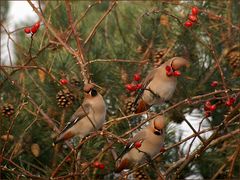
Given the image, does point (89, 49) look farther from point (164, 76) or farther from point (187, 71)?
point (164, 76)

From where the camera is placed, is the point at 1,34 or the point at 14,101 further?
the point at 1,34

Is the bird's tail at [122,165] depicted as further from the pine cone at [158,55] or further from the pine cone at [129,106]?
the pine cone at [158,55]

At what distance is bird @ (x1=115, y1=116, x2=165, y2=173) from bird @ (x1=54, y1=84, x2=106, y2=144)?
17cm

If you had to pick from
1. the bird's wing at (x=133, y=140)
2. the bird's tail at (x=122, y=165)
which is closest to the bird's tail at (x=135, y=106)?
the bird's wing at (x=133, y=140)

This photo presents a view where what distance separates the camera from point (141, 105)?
3740 millimetres

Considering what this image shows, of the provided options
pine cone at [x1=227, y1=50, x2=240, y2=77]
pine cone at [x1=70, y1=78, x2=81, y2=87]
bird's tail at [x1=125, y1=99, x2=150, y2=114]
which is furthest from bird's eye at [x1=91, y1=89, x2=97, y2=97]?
pine cone at [x1=227, y1=50, x2=240, y2=77]

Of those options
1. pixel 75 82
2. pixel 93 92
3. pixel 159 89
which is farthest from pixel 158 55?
pixel 93 92

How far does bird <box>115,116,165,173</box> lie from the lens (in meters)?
3.71

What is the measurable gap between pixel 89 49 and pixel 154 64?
0.50 meters

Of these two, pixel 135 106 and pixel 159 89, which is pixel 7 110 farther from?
pixel 159 89

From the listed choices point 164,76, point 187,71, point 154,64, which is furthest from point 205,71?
point 164,76

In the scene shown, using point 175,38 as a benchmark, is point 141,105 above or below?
below

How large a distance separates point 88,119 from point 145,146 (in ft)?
0.99

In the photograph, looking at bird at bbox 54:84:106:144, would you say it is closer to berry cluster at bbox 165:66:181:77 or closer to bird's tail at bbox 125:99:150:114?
bird's tail at bbox 125:99:150:114
